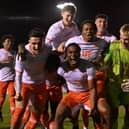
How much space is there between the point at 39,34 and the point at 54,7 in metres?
20.2

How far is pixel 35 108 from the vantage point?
9.45 metres

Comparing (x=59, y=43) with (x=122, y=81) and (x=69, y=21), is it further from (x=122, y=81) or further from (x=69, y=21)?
(x=122, y=81)

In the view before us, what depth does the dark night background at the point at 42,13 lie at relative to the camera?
88.5ft

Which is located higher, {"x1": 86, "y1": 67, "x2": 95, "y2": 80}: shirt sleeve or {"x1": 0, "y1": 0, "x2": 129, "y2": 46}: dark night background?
{"x1": 0, "y1": 0, "x2": 129, "y2": 46}: dark night background

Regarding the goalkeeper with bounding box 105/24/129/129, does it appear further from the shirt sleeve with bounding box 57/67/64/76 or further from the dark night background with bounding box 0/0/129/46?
the dark night background with bounding box 0/0/129/46

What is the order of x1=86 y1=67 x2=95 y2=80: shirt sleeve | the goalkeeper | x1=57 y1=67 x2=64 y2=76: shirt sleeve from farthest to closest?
the goalkeeper
x1=57 y1=67 x2=64 y2=76: shirt sleeve
x1=86 y1=67 x2=95 y2=80: shirt sleeve

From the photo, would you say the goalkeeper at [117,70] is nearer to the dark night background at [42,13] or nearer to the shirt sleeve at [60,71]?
the shirt sleeve at [60,71]

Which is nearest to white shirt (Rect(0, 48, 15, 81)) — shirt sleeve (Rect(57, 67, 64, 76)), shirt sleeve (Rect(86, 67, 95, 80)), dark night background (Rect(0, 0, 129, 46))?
shirt sleeve (Rect(57, 67, 64, 76))

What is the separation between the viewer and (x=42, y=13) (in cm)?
2877

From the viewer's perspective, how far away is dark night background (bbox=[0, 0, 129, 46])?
88.5ft

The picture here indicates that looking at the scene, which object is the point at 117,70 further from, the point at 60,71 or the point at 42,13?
the point at 42,13

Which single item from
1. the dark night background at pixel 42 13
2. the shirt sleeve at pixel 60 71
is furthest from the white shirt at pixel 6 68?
the dark night background at pixel 42 13

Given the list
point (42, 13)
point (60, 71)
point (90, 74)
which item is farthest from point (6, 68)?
point (42, 13)

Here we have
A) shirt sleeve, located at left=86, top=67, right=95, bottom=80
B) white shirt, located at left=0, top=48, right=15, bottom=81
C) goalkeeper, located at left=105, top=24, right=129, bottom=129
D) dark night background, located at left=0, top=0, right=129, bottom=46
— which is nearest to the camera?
shirt sleeve, located at left=86, top=67, right=95, bottom=80
